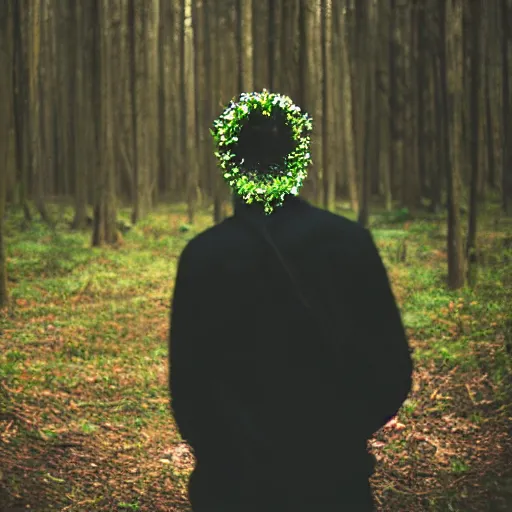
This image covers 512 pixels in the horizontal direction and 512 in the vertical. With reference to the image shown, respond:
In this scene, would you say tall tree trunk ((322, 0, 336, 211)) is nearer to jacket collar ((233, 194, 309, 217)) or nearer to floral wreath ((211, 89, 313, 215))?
floral wreath ((211, 89, 313, 215))

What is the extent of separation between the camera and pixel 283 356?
1722 millimetres

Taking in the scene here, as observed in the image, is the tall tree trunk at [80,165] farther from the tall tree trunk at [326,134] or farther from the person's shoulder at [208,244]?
the person's shoulder at [208,244]

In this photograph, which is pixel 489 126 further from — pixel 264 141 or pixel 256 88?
pixel 264 141

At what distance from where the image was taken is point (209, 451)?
1768mm

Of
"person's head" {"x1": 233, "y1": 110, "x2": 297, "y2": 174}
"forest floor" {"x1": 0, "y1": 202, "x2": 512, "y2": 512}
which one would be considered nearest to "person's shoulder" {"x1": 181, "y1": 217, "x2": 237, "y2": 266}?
"person's head" {"x1": 233, "y1": 110, "x2": 297, "y2": 174}

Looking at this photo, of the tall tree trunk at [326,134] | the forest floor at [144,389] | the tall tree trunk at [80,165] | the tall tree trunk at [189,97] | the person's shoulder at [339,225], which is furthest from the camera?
the tall tree trunk at [189,97]

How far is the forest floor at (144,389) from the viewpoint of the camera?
488 centimetres

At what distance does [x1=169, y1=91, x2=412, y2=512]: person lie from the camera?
5.54 ft

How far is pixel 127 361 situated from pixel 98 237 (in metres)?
3.31

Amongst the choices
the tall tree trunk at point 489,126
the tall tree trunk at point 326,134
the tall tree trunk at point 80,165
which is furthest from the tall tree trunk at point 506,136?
the tall tree trunk at point 80,165

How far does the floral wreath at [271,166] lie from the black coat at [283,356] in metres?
0.04

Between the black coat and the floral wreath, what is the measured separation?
4cm

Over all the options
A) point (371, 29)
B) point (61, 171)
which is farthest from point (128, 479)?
point (61, 171)

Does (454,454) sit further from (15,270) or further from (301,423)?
(15,270)
